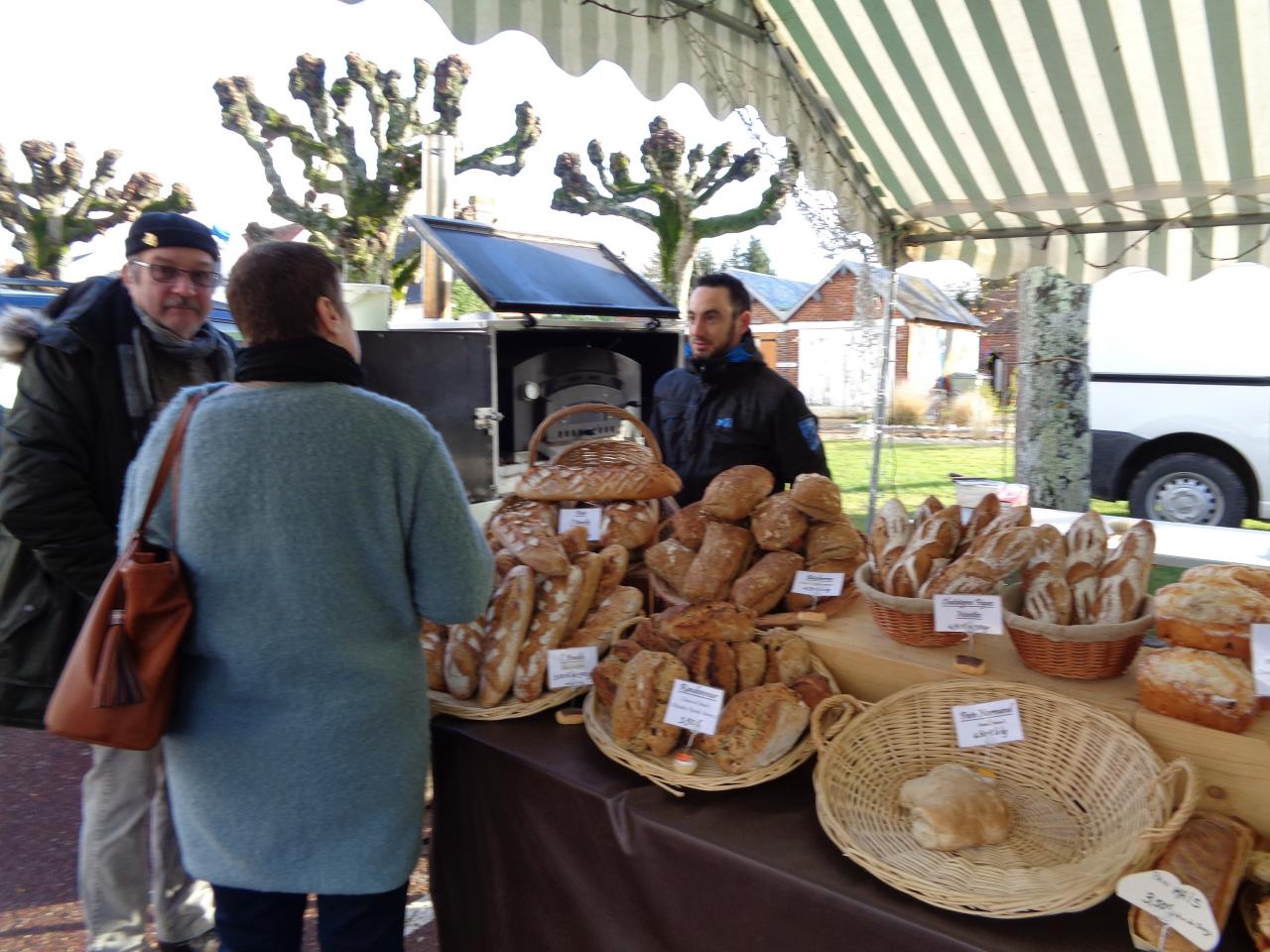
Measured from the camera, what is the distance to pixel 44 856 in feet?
8.94

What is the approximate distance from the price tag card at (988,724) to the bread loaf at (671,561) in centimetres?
68

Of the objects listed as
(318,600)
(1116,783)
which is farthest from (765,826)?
(318,600)

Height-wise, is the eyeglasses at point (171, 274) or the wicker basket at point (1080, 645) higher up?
the eyeglasses at point (171, 274)

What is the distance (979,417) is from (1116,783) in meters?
15.8

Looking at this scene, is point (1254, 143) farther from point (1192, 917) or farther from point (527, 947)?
point (527, 947)

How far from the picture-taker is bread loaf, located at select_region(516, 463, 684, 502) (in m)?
2.06

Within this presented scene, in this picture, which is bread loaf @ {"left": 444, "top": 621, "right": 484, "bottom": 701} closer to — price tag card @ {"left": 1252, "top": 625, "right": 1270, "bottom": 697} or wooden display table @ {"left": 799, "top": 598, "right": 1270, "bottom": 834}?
wooden display table @ {"left": 799, "top": 598, "right": 1270, "bottom": 834}

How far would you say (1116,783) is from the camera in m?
1.25

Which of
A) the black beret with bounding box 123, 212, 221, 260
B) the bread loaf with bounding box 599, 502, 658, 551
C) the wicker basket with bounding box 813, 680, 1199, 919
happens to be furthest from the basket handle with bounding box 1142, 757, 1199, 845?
the black beret with bounding box 123, 212, 221, 260

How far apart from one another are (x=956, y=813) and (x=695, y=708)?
1.48 feet

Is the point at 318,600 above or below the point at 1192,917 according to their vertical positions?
above

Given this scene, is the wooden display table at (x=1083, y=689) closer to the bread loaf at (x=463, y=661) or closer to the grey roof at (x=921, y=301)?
the bread loaf at (x=463, y=661)

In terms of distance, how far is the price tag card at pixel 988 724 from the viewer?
1367 millimetres

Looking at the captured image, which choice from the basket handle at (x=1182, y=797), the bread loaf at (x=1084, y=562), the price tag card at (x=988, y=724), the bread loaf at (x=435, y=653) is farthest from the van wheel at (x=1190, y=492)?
the bread loaf at (x=435, y=653)
